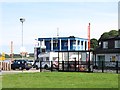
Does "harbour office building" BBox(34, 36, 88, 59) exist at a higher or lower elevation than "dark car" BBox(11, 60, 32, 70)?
higher

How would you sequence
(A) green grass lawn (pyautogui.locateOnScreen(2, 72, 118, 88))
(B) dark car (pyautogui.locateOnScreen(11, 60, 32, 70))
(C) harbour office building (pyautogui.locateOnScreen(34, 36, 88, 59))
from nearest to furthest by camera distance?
1. (A) green grass lawn (pyautogui.locateOnScreen(2, 72, 118, 88))
2. (B) dark car (pyautogui.locateOnScreen(11, 60, 32, 70))
3. (C) harbour office building (pyautogui.locateOnScreen(34, 36, 88, 59))

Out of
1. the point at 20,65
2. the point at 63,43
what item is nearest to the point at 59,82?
the point at 20,65

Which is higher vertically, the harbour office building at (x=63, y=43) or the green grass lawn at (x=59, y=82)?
the harbour office building at (x=63, y=43)

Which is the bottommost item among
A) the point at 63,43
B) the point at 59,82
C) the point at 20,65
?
the point at 59,82

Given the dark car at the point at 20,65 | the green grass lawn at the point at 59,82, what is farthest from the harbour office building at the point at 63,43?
the green grass lawn at the point at 59,82

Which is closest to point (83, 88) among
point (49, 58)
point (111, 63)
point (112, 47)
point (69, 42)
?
point (111, 63)

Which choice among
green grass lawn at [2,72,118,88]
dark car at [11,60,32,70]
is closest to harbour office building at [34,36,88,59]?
dark car at [11,60,32,70]

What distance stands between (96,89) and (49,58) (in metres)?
50.5

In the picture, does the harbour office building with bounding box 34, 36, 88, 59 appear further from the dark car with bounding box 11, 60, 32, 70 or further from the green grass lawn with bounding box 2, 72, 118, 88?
the green grass lawn with bounding box 2, 72, 118, 88

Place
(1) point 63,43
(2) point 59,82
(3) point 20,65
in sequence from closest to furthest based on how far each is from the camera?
(2) point 59,82, (3) point 20,65, (1) point 63,43

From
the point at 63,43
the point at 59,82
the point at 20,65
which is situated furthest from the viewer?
the point at 63,43

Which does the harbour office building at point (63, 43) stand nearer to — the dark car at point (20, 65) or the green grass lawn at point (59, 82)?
the dark car at point (20, 65)

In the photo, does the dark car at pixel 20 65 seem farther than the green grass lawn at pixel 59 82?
Yes

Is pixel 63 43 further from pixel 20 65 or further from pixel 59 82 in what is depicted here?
pixel 59 82
